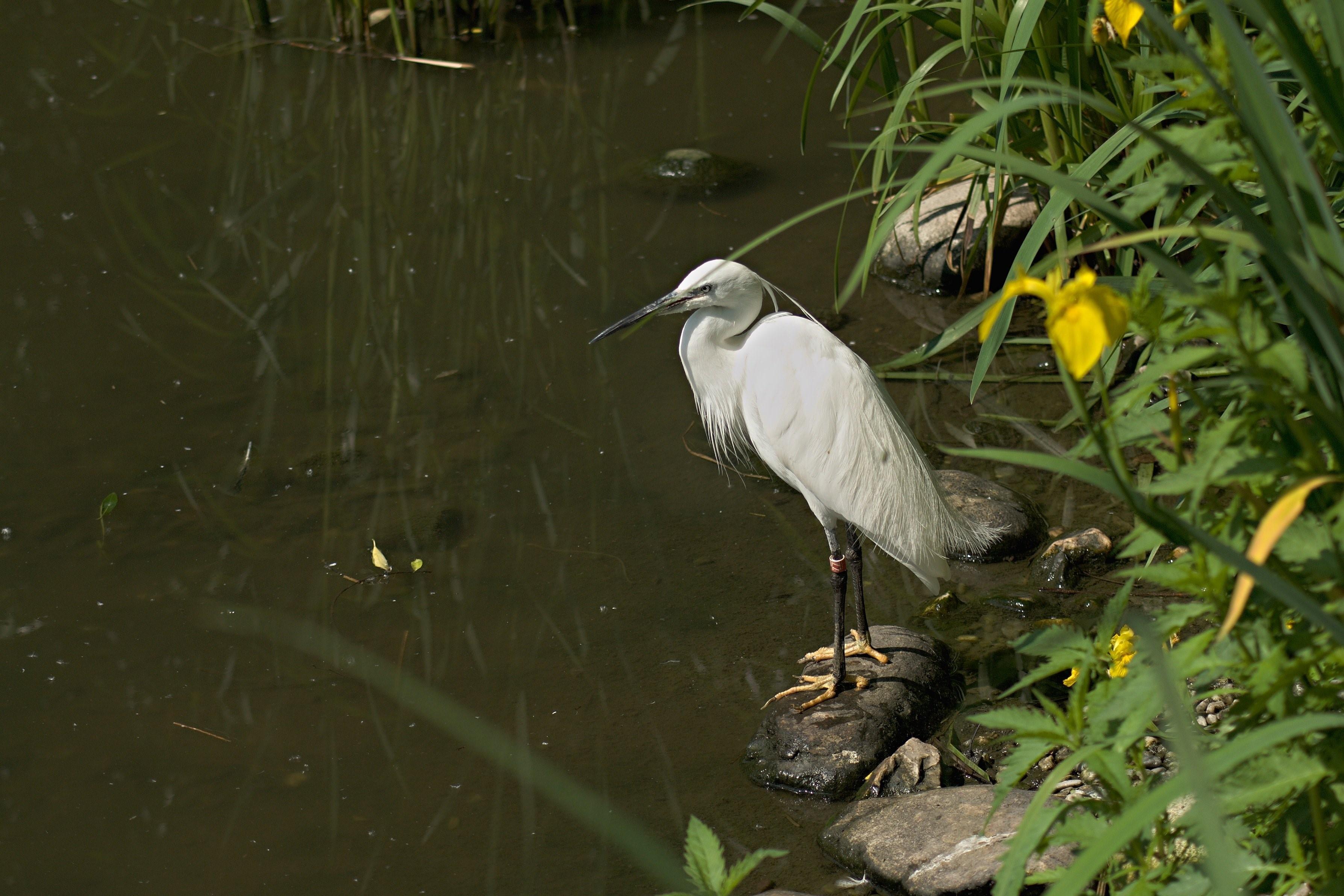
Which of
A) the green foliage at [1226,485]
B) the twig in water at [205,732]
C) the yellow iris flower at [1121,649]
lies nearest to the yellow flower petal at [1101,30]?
the green foliage at [1226,485]

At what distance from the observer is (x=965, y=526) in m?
3.21

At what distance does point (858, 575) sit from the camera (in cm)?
313

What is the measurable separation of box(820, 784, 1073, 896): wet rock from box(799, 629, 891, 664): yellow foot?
47 cm

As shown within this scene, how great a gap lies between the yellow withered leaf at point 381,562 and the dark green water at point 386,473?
0.04m

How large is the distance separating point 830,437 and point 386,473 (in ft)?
5.81

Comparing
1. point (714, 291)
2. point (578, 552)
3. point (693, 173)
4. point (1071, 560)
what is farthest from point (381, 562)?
point (693, 173)

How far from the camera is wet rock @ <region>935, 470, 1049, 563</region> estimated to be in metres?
3.49

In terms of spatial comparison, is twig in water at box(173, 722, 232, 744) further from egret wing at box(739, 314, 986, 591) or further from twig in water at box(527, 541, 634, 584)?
egret wing at box(739, 314, 986, 591)

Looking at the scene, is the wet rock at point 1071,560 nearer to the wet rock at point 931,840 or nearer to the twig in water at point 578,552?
the wet rock at point 931,840

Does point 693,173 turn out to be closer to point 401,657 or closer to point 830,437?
point 830,437

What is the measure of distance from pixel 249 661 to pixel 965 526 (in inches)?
83.0

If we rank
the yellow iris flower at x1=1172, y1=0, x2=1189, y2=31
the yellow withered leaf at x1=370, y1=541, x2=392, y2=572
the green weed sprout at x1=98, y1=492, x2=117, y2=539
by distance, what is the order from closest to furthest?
the yellow iris flower at x1=1172, y1=0, x2=1189, y2=31 → the yellow withered leaf at x1=370, y1=541, x2=392, y2=572 → the green weed sprout at x1=98, y1=492, x2=117, y2=539

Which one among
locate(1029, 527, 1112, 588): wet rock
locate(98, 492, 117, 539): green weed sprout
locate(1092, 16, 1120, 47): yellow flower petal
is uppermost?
locate(1092, 16, 1120, 47): yellow flower petal

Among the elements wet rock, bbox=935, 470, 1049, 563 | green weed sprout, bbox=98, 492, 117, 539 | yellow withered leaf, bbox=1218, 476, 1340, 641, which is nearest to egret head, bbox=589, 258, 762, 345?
wet rock, bbox=935, 470, 1049, 563
